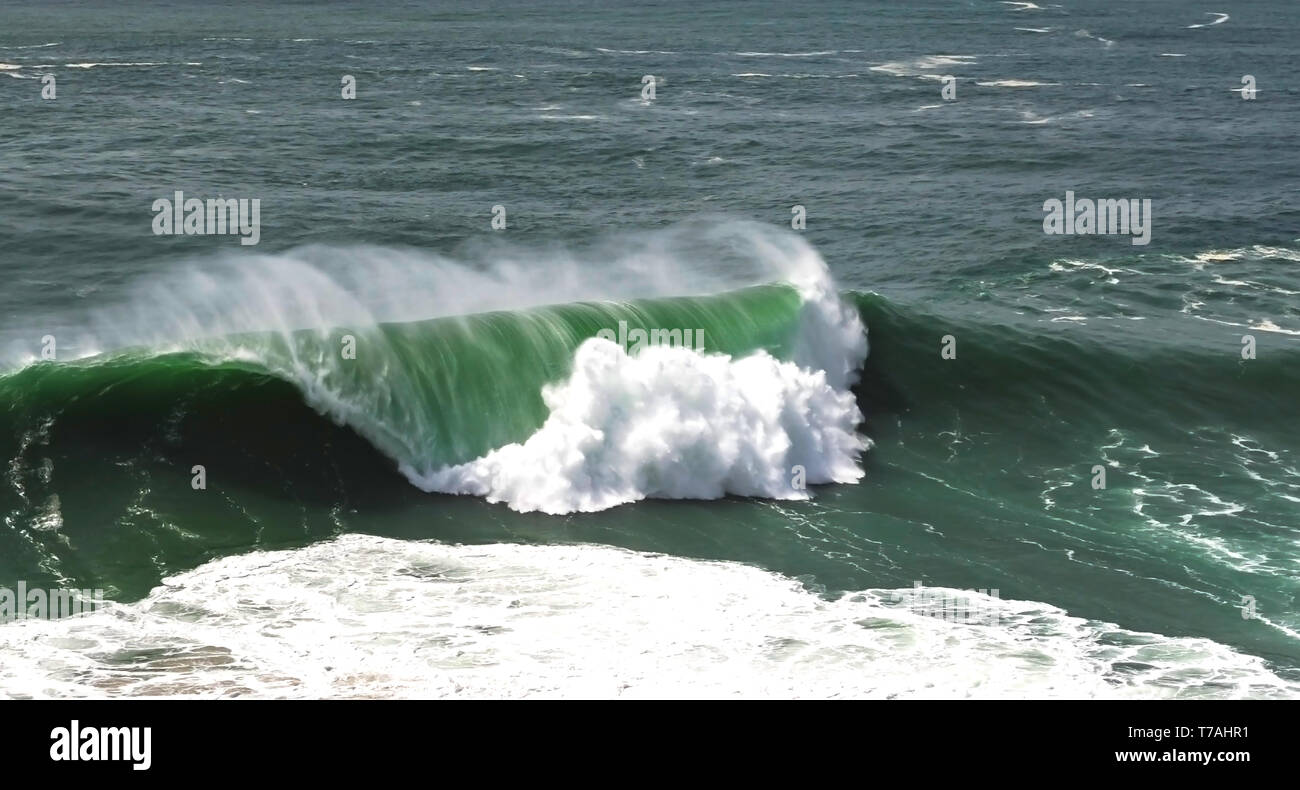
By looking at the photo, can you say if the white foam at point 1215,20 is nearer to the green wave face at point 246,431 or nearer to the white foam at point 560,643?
the green wave face at point 246,431

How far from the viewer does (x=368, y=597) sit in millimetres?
21578

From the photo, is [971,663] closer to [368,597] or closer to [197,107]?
[368,597]

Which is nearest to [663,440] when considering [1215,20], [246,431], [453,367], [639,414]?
[639,414]

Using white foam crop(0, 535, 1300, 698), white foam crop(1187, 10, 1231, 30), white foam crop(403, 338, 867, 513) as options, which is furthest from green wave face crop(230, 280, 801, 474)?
white foam crop(1187, 10, 1231, 30)

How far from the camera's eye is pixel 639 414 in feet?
90.6

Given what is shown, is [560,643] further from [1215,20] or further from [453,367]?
[1215,20]

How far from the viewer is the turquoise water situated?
2048cm

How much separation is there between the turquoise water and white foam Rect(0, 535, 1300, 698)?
74mm

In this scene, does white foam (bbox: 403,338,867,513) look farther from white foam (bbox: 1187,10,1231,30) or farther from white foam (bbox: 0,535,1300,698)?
white foam (bbox: 1187,10,1231,30)

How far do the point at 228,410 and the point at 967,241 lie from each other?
23.0m

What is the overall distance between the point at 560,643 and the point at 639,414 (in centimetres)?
799

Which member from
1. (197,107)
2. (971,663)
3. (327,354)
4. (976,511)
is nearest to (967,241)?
(976,511)

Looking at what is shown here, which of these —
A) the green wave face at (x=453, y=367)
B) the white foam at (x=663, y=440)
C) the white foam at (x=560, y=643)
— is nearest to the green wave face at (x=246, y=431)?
the green wave face at (x=453, y=367)

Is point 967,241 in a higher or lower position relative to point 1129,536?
higher
